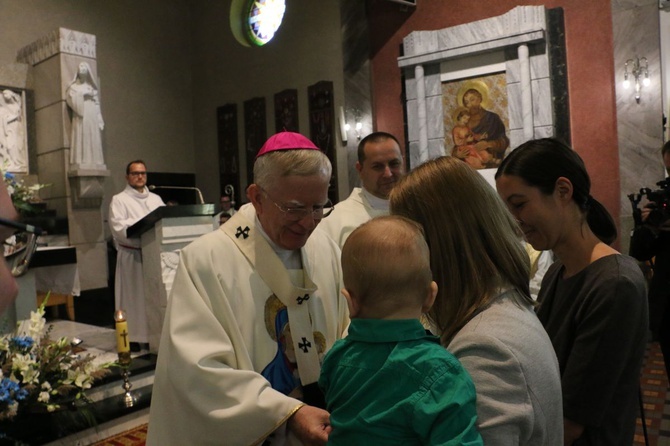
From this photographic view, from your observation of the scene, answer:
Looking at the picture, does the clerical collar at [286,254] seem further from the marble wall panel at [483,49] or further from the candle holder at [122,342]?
the marble wall panel at [483,49]

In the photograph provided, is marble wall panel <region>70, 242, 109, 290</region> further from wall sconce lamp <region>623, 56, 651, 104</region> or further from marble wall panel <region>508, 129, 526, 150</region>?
wall sconce lamp <region>623, 56, 651, 104</region>

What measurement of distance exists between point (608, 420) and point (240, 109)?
11.1 metres

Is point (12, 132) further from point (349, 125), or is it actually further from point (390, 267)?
point (390, 267)

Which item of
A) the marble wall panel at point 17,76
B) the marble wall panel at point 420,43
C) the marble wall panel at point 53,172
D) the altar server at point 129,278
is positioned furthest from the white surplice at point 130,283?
the marble wall panel at point 420,43

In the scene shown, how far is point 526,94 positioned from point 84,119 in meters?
6.37

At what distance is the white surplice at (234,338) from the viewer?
1646 mm

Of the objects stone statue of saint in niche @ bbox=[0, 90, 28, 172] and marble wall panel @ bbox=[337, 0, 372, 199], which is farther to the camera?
marble wall panel @ bbox=[337, 0, 372, 199]

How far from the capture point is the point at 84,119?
836cm

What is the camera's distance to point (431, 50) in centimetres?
851

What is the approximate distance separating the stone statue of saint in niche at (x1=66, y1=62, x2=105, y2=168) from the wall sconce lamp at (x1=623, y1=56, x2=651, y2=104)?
24.1 ft

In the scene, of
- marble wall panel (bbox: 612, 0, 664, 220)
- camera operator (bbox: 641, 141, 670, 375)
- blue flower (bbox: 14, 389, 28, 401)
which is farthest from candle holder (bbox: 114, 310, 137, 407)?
marble wall panel (bbox: 612, 0, 664, 220)

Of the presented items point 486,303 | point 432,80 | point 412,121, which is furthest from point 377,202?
point 432,80

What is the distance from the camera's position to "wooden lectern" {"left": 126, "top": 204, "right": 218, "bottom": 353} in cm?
485

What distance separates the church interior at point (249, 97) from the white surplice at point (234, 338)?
238 centimetres
